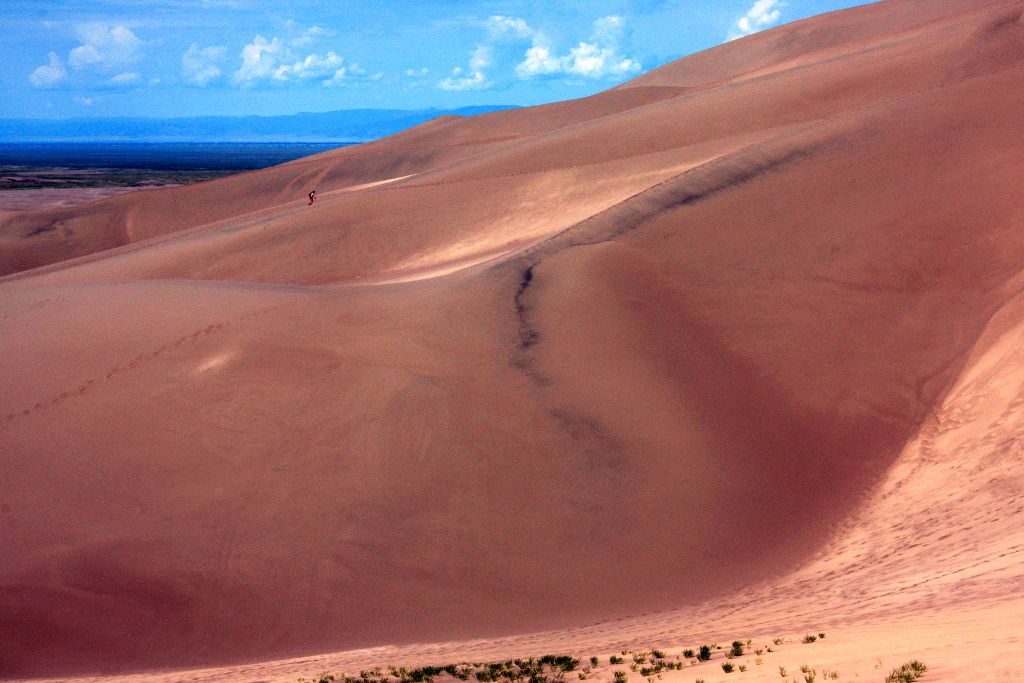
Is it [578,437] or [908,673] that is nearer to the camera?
[908,673]

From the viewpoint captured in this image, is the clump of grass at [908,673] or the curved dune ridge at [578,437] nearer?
the clump of grass at [908,673]

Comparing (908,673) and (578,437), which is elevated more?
(908,673)

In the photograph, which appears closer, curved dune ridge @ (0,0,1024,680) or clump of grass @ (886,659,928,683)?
clump of grass @ (886,659,928,683)

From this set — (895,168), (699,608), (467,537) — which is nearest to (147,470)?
(467,537)
